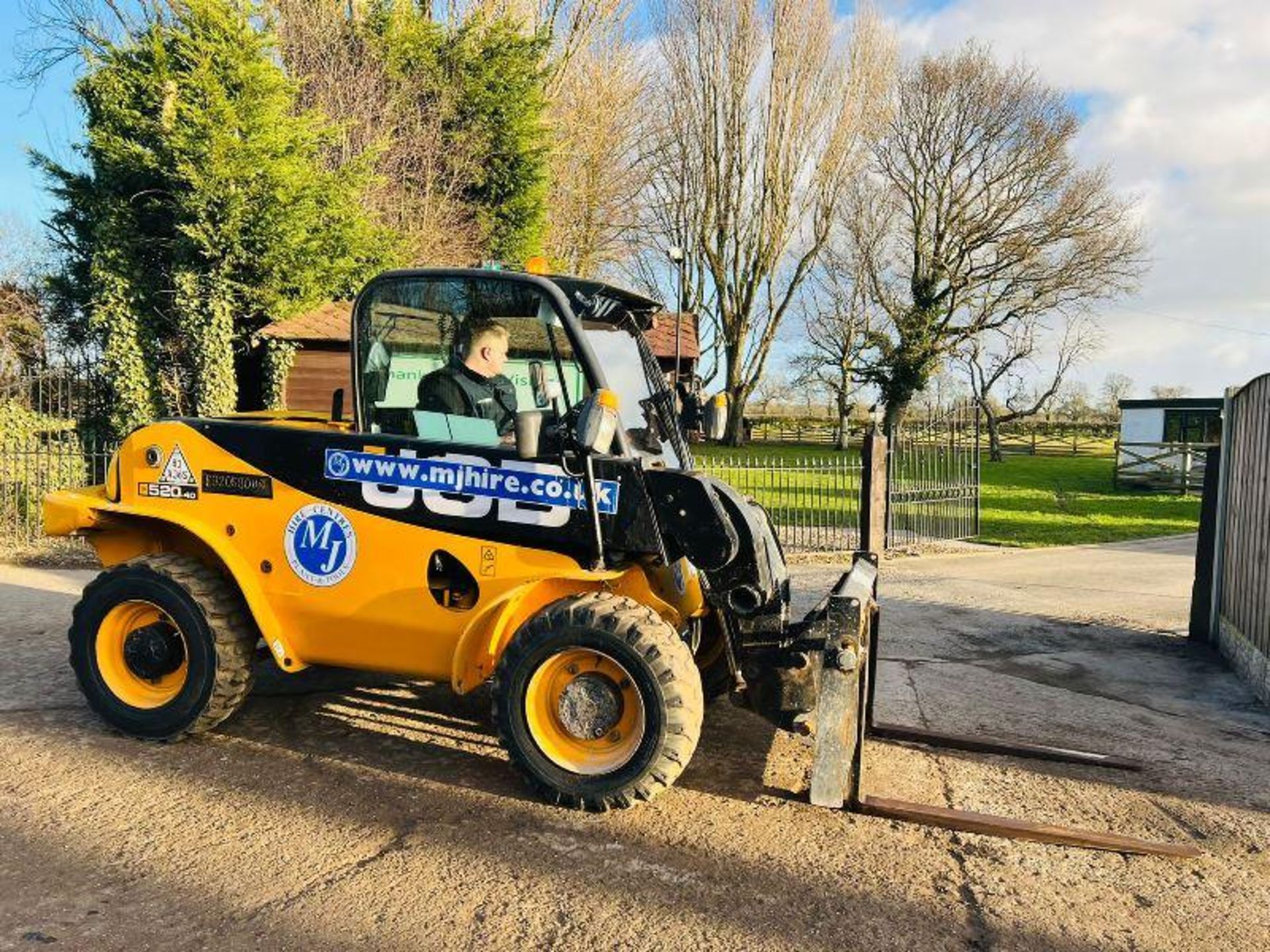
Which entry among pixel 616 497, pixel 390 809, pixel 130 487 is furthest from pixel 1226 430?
pixel 130 487

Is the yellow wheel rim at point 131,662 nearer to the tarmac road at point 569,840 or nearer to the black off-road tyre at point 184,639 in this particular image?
the black off-road tyre at point 184,639

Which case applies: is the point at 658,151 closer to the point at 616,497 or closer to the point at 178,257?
the point at 178,257

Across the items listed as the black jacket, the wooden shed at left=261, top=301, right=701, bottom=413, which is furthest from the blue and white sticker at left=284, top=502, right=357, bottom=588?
the wooden shed at left=261, top=301, right=701, bottom=413

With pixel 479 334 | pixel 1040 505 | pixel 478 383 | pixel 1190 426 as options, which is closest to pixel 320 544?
pixel 478 383

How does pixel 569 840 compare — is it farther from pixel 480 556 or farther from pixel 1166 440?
pixel 1166 440

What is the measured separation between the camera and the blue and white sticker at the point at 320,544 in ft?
13.7

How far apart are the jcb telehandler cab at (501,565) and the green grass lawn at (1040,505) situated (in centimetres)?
590

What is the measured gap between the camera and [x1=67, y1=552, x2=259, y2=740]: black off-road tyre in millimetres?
4367

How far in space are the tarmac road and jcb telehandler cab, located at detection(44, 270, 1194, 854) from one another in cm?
24

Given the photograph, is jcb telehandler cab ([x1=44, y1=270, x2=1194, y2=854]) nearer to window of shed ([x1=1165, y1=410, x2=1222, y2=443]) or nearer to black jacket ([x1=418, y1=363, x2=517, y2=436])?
black jacket ([x1=418, y1=363, x2=517, y2=436])

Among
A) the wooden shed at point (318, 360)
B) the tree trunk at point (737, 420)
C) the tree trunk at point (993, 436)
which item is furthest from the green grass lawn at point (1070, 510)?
the tree trunk at point (737, 420)

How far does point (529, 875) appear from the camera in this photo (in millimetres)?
3311

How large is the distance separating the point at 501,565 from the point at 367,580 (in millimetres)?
662

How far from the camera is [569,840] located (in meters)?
3.59
